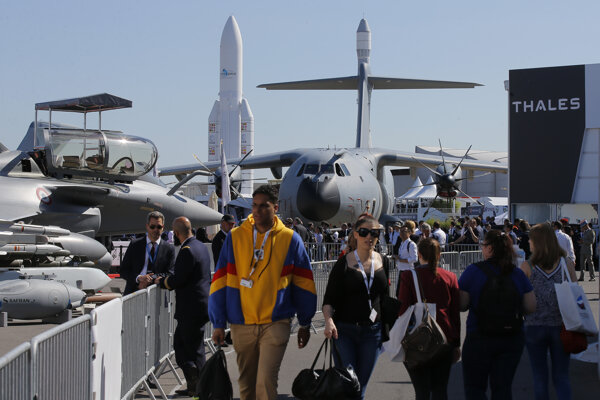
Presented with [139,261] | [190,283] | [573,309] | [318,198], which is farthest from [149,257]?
[318,198]

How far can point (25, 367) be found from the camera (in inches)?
155

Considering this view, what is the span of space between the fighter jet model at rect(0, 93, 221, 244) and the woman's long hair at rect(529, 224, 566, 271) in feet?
32.8

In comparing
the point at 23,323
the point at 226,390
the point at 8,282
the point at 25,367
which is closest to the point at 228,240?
the point at 226,390

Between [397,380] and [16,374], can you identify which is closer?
[16,374]

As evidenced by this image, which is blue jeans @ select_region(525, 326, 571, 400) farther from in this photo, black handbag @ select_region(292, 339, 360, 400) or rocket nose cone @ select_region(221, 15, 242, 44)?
rocket nose cone @ select_region(221, 15, 242, 44)

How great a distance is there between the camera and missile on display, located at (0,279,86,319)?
10836mm

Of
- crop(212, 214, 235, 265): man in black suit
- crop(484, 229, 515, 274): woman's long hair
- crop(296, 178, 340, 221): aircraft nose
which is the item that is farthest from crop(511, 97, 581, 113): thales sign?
crop(484, 229, 515, 274): woman's long hair

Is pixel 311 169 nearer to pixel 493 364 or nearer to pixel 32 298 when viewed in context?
pixel 32 298

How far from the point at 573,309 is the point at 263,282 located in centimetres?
248

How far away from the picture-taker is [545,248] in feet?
20.8

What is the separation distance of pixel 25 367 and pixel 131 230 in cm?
1271

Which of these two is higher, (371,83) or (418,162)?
(371,83)

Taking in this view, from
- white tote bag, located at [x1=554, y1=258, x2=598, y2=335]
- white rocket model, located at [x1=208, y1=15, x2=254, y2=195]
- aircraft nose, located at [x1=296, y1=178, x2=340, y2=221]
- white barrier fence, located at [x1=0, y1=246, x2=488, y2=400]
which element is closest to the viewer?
white barrier fence, located at [x1=0, y1=246, x2=488, y2=400]

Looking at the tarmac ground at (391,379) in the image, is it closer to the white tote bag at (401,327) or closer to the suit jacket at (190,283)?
the suit jacket at (190,283)
